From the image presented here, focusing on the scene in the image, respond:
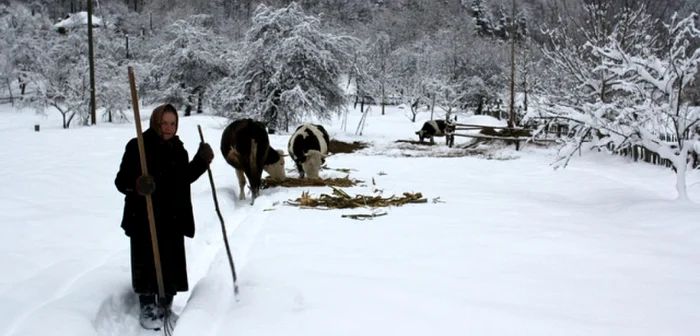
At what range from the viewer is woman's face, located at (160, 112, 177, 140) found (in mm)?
3490

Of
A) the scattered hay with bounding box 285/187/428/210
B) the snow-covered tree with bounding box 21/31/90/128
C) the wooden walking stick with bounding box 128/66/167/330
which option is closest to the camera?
the wooden walking stick with bounding box 128/66/167/330

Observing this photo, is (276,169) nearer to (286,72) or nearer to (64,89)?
(286,72)

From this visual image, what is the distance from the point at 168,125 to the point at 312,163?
6.63 m

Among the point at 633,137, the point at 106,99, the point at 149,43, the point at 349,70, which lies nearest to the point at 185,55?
the point at 106,99

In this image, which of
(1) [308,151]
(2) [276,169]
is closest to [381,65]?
(1) [308,151]

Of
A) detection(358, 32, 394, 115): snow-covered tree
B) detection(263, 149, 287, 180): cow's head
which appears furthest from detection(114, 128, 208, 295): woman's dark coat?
detection(358, 32, 394, 115): snow-covered tree

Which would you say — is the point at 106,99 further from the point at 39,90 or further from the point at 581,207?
the point at 581,207

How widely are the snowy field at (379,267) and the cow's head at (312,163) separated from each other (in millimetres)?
2082

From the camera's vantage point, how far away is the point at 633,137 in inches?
296

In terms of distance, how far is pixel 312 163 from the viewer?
1012 cm

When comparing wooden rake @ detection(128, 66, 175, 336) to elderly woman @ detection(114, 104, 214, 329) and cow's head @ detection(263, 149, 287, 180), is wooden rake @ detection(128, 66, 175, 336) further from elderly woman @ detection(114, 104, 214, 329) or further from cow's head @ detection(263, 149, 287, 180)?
cow's head @ detection(263, 149, 287, 180)

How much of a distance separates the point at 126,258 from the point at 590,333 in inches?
151

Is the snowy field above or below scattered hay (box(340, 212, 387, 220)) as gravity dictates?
below

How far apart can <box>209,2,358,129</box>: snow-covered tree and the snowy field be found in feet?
53.0
